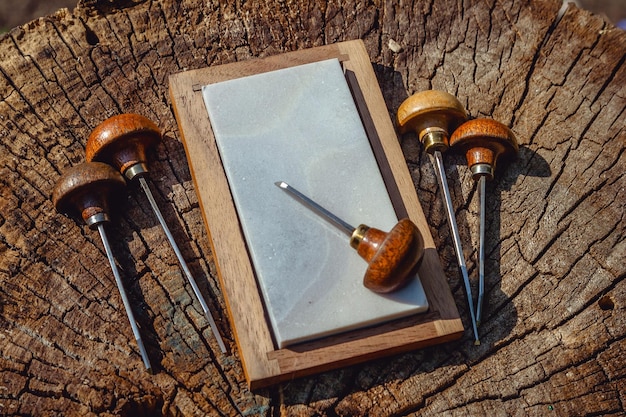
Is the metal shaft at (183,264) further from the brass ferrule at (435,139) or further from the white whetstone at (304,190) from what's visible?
the brass ferrule at (435,139)

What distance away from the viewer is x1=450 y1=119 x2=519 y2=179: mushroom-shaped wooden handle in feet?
6.79

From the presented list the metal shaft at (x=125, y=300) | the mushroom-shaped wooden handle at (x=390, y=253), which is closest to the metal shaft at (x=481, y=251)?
the mushroom-shaped wooden handle at (x=390, y=253)

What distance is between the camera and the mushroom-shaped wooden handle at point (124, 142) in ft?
6.62

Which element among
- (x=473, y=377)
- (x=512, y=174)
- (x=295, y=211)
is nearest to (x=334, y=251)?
(x=295, y=211)

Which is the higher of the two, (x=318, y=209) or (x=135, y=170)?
(x=135, y=170)

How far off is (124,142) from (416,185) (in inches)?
30.6

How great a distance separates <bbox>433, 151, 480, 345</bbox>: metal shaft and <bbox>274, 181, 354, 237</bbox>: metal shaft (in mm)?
306

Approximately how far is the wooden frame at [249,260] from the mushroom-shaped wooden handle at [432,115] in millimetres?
67

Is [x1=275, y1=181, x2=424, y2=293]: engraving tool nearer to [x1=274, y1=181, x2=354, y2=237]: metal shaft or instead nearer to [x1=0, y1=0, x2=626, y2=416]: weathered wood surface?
[x1=274, y1=181, x2=354, y2=237]: metal shaft

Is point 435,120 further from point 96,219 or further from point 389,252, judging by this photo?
point 96,219

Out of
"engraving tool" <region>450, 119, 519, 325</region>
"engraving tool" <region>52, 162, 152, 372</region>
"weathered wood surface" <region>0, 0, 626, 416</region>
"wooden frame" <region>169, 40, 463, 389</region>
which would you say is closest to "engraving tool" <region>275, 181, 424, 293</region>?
"wooden frame" <region>169, 40, 463, 389</region>

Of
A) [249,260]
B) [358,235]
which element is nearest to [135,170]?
[249,260]

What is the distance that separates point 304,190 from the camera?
6.48ft

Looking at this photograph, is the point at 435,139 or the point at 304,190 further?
the point at 435,139
